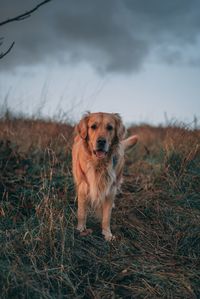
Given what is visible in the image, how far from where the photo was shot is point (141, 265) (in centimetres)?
379

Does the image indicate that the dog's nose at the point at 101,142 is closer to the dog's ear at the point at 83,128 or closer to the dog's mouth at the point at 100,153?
the dog's mouth at the point at 100,153

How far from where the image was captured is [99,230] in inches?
184

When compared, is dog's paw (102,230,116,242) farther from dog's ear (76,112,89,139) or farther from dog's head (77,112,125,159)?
dog's ear (76,112,89,139)

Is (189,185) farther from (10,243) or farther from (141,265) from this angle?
(10,243)

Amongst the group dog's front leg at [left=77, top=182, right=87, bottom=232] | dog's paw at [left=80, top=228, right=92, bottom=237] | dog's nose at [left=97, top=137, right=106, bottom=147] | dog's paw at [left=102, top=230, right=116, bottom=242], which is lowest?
dog's paw at [left=102, top=230, right=116, bottom=242]

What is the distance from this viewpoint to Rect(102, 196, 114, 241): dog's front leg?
4.40 meters

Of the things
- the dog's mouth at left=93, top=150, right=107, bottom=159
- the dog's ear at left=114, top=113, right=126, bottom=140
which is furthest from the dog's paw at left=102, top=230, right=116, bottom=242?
the dog's ear at left=114, top=113, right=126, bottom=140

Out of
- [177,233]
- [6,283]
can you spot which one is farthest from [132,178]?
[6,283]

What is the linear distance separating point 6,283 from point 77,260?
74 centimetres

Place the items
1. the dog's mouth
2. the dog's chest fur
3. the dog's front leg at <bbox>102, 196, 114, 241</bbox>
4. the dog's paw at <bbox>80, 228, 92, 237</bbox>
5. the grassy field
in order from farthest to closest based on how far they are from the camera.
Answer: the dog's chest fur → the dog's mouth → the dog's front leg at <bbox>102, 196, 114, 241</bbox> → the dog's paw at <bbox>80, 228, 92, 237</bbox> → the grassy field

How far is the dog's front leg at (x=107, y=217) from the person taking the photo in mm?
4402

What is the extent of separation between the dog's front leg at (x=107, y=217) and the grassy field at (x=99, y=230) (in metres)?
0.09

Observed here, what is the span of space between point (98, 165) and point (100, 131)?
367mm

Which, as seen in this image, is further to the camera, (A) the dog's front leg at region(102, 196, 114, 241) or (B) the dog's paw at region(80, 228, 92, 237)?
(A) the dog's front leg at region(102, 196, 114, 241)
